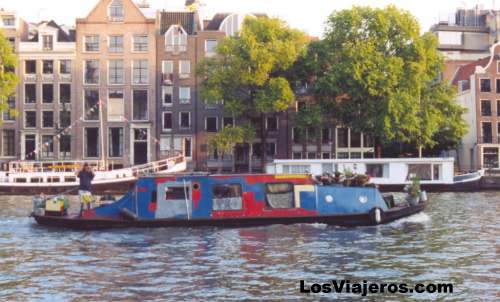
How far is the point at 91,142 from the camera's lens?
222 feet

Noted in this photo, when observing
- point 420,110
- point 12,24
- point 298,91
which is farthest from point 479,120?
point 12,24

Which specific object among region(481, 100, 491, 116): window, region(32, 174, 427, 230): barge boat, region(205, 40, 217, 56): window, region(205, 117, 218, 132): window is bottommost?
region(32, 174, 427, 230): barge boat

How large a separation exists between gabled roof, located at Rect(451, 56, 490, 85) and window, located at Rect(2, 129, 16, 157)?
43.0 meters

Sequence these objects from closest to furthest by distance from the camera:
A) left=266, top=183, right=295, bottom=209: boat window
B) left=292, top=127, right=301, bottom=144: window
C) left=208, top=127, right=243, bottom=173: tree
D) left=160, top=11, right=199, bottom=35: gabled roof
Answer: left=266, top=183, right=295, bottom=209: boat window < left=208, top=127, right=243, bottom=173: tree < left=292, top=127, right=301, bottom=144: window < left=160, top=11, right=199, bottom=35: gabled roof

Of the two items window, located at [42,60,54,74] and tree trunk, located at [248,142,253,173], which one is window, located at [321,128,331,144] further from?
window, located at [42,60,54,74]

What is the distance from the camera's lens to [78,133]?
6719 centimetres

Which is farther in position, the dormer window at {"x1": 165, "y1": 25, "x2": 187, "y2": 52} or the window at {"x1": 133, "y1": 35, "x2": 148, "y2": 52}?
the dormer window at {"x1": 165, "y1": 25, "x2": 187, "y2": 52}

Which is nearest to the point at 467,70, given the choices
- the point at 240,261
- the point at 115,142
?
the point at 115,142

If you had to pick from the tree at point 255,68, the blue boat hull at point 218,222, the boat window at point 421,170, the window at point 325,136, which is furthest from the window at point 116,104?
the blue boat hull at point 218,222

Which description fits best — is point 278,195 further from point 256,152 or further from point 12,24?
point 12,24

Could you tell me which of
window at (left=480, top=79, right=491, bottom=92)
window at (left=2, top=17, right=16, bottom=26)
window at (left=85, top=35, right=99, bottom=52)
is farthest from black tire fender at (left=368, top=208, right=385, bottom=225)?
window at (left=2, top=17, right=16, bottom=26)

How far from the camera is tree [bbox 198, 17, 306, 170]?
6144 centimetres

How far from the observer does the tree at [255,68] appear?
61.4 metres

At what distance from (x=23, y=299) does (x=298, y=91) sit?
55.9 m
